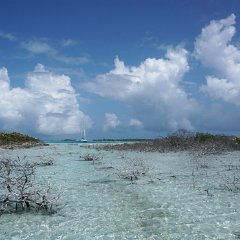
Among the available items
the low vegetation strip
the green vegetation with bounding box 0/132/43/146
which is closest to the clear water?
the low vegetation strip

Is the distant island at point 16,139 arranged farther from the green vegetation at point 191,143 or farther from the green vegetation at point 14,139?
the green vegetation at point 191,143

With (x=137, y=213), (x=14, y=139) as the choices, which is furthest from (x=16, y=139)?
(x=137, y=213)

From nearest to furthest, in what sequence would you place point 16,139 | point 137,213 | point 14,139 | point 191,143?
point 137,213 < point 191,143 < point 14,139 < point 16,139

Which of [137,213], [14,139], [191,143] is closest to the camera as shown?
[137,213]

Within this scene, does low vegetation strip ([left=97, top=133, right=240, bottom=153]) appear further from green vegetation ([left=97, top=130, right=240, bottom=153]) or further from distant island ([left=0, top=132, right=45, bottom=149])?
distant island ([left=0, top=132, right=45, bottom=149])

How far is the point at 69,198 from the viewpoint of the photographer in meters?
20.6

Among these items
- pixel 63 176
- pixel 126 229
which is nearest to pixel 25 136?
pixel 63 176

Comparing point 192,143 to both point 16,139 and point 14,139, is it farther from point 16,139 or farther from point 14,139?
point 16,139

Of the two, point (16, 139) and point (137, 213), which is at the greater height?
point (16, 139)

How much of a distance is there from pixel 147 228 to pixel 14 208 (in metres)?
6.61

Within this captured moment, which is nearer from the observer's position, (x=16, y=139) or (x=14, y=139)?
(x=14, y=139)

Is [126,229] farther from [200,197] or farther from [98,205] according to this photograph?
[200,197]

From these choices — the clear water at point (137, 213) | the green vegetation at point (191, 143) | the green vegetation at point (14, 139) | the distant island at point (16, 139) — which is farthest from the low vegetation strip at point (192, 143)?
the green vegetation at point (14, 139)

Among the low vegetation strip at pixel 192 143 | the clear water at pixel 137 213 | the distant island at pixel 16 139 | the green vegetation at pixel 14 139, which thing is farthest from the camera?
the green vegetation at pixel 14 139
